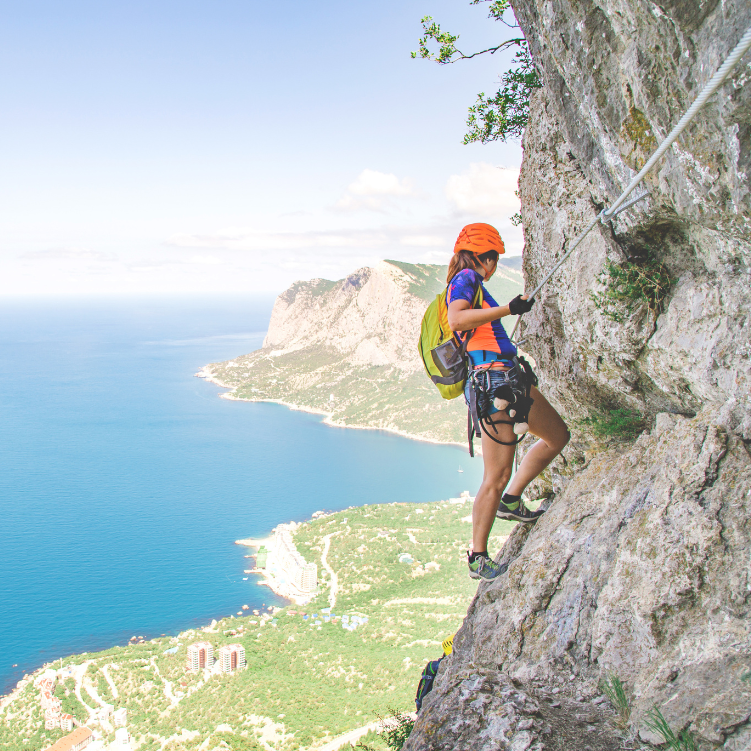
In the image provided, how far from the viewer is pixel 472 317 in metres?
3.28

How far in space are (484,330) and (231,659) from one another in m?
33.3

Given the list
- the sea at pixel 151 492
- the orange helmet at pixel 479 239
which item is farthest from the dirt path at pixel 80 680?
the orange helmet at pixel 479 239

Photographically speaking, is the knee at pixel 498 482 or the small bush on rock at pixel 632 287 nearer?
the small bush on rock at pixel 632 287

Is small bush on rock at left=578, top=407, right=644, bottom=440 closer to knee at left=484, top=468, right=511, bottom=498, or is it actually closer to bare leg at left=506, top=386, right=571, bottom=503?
bare leg at left=506, top=386, right=571, bottom=503

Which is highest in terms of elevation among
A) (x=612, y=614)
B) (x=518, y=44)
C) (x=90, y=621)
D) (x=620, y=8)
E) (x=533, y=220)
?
(x=518, y=44)

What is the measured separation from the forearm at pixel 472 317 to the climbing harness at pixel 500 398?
0.43 meters

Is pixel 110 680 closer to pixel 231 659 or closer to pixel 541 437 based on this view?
pixel 231 659

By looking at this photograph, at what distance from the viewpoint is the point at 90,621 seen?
42312 mm

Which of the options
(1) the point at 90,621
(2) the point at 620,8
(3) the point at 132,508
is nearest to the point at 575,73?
(2) the point at 620,8

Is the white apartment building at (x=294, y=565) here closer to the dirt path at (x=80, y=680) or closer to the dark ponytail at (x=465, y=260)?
the dirt path at (x=80, y=680)

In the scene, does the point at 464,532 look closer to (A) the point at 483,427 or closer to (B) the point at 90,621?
(B) the point at 90,621

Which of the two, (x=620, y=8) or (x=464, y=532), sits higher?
(x=620, y=8)

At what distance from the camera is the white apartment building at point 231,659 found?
30.6 metres

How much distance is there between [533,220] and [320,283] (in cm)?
15702
